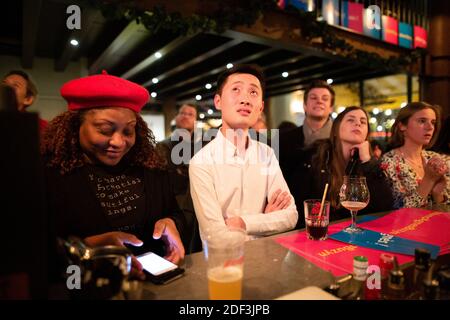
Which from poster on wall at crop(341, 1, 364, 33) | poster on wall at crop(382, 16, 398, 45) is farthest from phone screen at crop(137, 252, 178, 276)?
poster on wall at crop(382, 16, 398, 45)

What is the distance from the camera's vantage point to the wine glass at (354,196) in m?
1.36

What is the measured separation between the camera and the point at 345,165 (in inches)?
79.4

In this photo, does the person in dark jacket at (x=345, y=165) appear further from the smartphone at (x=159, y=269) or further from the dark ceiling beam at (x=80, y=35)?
the dark ceiling beam at (x=80, y=35)

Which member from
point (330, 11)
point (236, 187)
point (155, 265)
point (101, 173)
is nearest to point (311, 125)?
point (236, 187)

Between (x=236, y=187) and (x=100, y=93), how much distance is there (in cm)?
78

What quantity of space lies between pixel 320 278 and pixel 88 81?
1150 mm

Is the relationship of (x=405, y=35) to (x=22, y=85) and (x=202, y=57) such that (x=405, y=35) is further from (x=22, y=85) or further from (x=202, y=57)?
(x=22, y=85)

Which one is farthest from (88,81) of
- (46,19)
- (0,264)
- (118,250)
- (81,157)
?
(46,19)

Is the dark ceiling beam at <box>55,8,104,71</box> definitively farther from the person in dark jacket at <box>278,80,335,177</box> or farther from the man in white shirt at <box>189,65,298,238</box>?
the man in white shirt at <box>189,65,298,238</box>

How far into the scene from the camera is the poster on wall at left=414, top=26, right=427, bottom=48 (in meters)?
5.82

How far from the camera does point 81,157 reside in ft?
4.27

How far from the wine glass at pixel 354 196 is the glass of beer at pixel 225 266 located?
750 millimetres

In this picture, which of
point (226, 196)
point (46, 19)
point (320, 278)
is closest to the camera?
A: point (320, 278)

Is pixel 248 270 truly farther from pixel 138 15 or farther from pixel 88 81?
pixel 138 15
